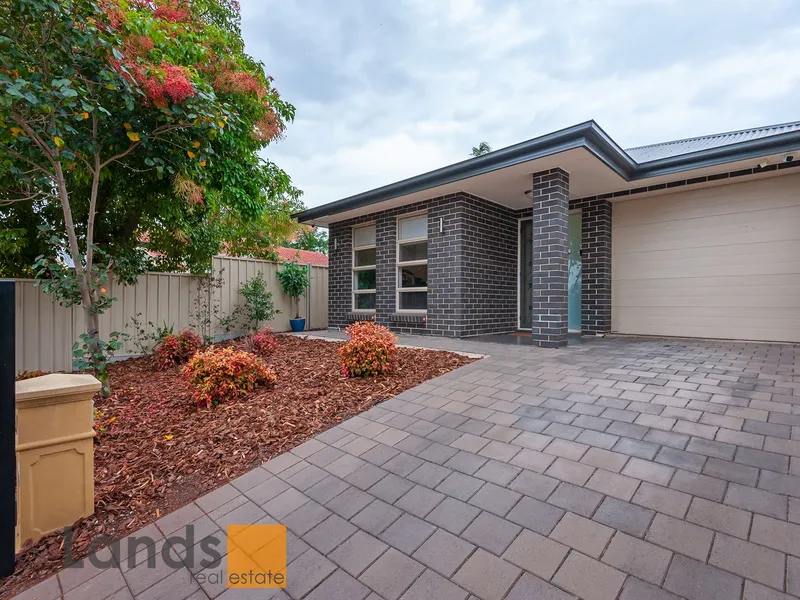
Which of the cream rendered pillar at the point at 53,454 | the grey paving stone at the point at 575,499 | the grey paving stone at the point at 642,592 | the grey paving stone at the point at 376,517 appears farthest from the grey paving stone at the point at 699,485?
the cream rendered pillar at the point at 53,454

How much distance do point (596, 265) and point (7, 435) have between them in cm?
706

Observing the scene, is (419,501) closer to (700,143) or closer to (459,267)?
(459,267)

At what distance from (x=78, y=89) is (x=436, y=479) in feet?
13.7

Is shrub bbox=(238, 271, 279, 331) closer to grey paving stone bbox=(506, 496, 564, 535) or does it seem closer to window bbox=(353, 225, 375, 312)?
window bbox=(353, 225, 375, 312)

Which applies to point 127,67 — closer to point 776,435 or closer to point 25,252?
point 25,252

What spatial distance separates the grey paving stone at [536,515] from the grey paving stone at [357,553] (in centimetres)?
57

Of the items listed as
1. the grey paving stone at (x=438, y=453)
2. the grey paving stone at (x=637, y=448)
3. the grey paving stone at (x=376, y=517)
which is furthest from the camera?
the grey paving stone at (x=438, y=453)

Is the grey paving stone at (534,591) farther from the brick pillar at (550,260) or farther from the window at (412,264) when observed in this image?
the window at (412,264)

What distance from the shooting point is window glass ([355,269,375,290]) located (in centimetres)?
791

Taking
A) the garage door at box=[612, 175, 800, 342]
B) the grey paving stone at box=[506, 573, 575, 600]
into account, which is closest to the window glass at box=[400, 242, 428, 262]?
the garage door at box=[612, 175, 800, 342]

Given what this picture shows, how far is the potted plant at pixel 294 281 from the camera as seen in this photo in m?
8.25

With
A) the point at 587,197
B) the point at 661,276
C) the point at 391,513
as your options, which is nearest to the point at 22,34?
the point at 391,513

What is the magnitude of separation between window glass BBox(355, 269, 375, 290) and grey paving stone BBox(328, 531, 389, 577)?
6.47m

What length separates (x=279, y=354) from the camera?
17.2 feet
